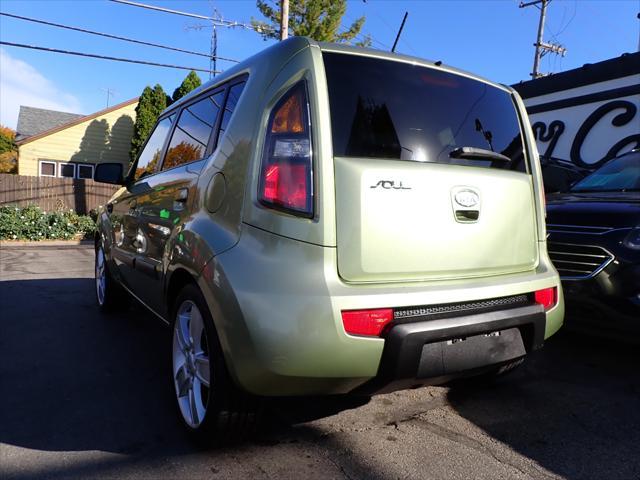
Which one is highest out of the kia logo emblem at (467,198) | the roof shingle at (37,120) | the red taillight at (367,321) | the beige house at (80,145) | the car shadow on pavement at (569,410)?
the roof shingle at (37,120)

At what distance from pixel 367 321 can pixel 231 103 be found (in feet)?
4.35

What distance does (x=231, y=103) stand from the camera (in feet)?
8.08

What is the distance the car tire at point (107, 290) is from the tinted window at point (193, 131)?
182cm

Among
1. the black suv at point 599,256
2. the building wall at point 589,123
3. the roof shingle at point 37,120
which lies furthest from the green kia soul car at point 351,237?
the roof shingle at point 37,120

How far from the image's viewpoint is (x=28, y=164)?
20.7m

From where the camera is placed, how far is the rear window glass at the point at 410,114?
202 cm

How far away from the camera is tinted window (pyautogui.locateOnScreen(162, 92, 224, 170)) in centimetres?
269

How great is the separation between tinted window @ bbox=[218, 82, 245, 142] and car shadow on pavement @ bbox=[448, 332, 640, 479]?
204 centimetres

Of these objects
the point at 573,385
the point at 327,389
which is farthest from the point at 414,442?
the point at 573,385

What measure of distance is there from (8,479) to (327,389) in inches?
56.2

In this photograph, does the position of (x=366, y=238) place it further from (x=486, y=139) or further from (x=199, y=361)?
(x=199, y=361)

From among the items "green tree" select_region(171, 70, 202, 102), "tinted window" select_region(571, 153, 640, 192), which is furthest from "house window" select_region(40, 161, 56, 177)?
"tinted window" select_region(571, 153, 640, 192)

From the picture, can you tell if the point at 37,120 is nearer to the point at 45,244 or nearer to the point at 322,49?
the point at 45,244

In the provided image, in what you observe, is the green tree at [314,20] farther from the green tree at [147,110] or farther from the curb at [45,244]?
the curb at [45,244]
